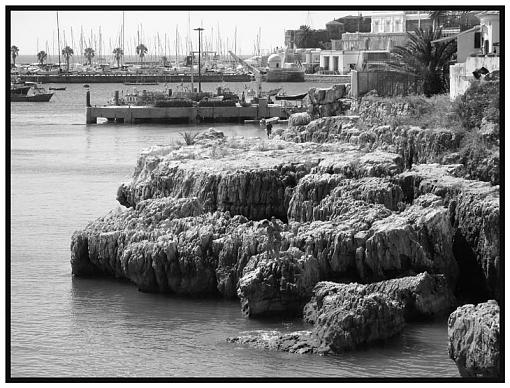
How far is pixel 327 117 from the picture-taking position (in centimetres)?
3591

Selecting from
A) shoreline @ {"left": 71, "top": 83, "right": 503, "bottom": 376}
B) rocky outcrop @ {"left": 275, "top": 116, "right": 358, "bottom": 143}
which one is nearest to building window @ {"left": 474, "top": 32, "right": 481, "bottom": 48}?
rocky outcrop @ {"left": 275, "top": 116, "right": 358, "bottom": 143}

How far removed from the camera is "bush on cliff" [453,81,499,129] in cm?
3142

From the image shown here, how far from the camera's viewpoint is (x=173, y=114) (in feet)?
261

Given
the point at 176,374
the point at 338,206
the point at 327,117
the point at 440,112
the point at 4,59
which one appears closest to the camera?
the point at 4,59

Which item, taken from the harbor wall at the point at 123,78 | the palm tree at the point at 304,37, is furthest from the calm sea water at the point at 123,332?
the palm tree at the point at 304,37

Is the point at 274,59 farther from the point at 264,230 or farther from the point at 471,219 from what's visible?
the point at 264,230

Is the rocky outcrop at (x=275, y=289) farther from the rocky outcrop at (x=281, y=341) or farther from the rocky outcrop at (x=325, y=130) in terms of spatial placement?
the rocky outcrop at (x=325, y=130)

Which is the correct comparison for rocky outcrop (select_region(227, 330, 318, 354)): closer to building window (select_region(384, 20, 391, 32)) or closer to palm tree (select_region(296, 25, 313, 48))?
building window (select_region(384, 20, 391, 32))

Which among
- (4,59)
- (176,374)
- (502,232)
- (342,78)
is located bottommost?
(176,374)

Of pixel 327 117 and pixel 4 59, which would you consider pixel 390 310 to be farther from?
pixel 327 117

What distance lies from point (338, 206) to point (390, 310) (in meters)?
5.30

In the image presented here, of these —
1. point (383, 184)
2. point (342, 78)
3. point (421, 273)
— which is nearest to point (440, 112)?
point (383, 184)

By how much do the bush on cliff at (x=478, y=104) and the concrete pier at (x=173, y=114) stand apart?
4680cm

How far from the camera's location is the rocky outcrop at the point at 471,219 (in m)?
25.7
